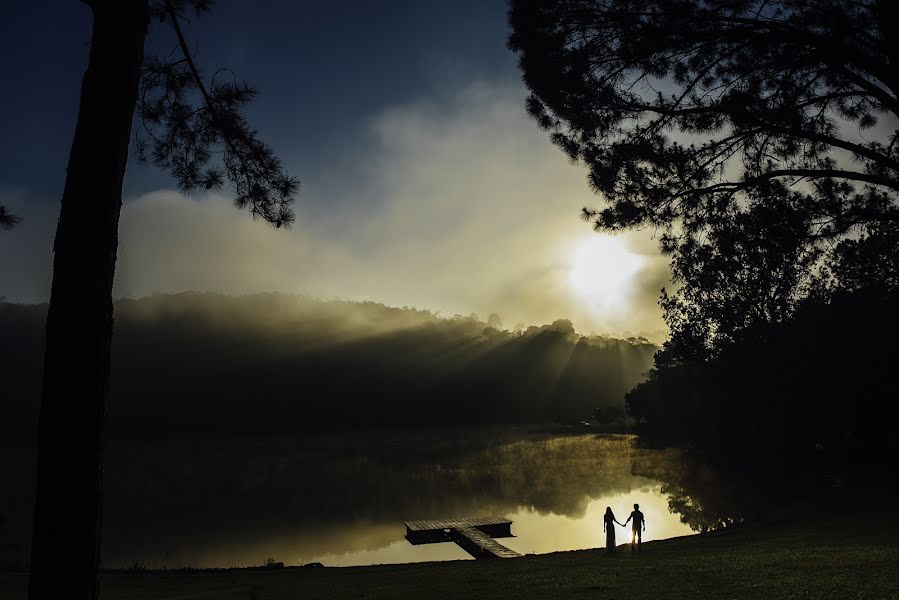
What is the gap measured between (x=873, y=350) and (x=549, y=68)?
108 feet

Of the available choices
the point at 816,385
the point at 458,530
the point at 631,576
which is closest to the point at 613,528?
the point at 631,576

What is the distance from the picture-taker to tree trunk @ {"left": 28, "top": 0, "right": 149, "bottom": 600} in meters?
5.27

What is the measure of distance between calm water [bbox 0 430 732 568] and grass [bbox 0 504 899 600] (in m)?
7.86

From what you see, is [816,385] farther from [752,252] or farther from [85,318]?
[85,318]

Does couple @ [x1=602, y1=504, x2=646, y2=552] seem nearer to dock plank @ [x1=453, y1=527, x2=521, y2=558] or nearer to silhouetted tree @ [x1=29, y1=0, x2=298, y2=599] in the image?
dock plank @ [x1=453, y1=527, x2=521, y2=558]

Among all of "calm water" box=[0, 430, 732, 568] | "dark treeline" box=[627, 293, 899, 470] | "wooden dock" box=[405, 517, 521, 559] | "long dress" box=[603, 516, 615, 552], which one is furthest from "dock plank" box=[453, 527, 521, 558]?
"dark treeline" box=[627, 293, 899, 470]

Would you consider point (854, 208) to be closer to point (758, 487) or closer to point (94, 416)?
point (94, 416)

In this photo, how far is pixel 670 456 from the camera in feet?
199

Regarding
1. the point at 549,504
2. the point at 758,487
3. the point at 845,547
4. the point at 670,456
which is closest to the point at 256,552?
the point at 549,504

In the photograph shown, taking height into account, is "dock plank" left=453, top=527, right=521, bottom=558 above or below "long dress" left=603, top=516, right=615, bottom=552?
below

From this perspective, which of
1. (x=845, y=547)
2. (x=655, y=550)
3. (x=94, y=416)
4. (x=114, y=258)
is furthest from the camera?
(x=655, y=550)

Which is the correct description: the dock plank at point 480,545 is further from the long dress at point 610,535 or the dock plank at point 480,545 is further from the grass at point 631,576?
the long dress at point 610,535

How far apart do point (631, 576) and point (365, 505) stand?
1062 inches

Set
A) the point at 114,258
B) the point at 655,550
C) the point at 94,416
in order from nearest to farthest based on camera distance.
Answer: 1. the point at 94,416
2. the point at 114,258
3. the point at 655,550
